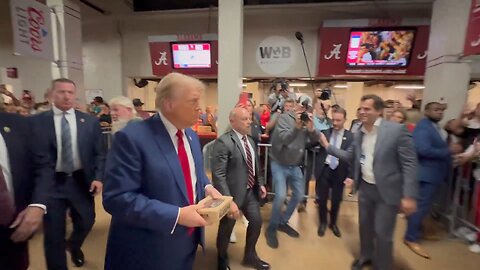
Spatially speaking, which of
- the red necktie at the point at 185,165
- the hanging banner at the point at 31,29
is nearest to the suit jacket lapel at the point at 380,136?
the red necktie at the point at 185,165

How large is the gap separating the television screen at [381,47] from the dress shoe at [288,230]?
408 centimetres

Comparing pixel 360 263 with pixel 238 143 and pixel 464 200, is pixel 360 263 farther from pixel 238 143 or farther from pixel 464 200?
pixel 464 200

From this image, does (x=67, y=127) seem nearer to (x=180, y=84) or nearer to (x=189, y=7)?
(x=180, y=84)

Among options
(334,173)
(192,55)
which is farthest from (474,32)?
(192,55)

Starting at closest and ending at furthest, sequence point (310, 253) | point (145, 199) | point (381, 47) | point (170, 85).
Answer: point (145, 199)
point (170, 85)
point (310, 253)
point (381, 47)

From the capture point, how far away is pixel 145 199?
1171mm

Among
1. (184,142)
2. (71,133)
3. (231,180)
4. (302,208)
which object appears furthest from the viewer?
(302,208)

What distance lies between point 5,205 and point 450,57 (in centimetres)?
504

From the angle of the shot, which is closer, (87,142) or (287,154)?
(87,142)

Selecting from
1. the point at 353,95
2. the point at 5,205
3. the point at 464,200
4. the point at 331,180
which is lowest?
the point at 464,200

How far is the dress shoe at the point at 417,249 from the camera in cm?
289

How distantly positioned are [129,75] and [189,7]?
2.38 meters

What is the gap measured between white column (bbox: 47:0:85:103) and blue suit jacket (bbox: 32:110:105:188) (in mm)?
3537

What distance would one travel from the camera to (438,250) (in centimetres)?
301
